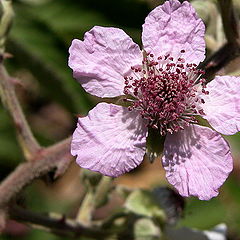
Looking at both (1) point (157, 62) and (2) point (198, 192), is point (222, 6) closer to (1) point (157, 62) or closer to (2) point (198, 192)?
(1) point (157, 62)

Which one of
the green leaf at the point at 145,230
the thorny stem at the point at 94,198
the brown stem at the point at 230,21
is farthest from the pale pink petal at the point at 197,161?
the green leaf at the point at 145,230

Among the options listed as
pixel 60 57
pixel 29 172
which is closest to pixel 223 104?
pixel 29 172

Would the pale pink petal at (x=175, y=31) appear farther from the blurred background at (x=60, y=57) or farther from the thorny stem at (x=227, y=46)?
the blurred background at (x=60, y=57)

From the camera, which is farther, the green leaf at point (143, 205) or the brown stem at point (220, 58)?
the green leaf at point (143, 205)

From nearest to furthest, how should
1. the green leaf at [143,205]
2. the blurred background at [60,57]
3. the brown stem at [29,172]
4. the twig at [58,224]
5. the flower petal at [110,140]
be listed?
1. the flower petal at [110,140]
2. the brown stem at [29,172]
3. the twig at [58,224]
4. the green leaf at [143,205]
5. the blurred background at [60,57]

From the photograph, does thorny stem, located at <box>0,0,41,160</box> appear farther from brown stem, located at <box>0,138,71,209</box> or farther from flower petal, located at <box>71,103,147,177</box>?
flower petal, located at <box>71,103,147,177</box>

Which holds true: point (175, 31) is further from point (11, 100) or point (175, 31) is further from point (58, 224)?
point (58, 224)

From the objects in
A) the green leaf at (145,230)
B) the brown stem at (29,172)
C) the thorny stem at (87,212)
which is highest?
the brown stem at (29,172)
